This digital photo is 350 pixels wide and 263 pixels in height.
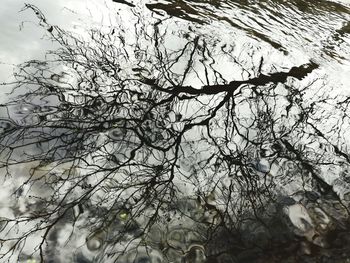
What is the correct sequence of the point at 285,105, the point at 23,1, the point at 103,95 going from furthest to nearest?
the point at 23,1 < the point at 285,105 < the point at 103,95

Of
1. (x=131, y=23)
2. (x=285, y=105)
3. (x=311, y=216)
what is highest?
(x=131, y=23)

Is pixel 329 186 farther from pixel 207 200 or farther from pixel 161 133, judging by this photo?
pixel 161 133

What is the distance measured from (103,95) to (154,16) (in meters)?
1.98

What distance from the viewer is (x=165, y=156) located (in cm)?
341

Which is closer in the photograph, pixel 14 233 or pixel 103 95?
pixel 14 233

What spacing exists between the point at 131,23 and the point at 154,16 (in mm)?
435

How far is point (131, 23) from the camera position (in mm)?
4926

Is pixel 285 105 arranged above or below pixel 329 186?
above

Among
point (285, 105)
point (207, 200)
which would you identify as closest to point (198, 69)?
point (285, 105)

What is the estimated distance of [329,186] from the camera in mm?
3576

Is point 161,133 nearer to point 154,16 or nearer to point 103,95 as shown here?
point 103,95

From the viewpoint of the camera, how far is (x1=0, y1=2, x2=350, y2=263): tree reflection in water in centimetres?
276

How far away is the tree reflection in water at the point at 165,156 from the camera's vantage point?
9.07 ft

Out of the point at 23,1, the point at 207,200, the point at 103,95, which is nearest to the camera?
the point at 207,200
